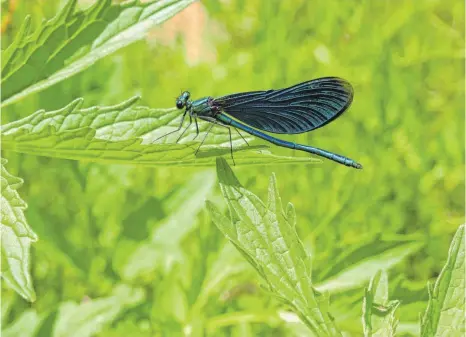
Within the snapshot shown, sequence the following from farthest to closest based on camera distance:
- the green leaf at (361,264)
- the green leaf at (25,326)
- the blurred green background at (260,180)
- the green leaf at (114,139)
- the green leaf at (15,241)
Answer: the blurred green background at (260,180)
the green leaf at (25,326)
the green leaf at (361,264)
the green leaf at (114,139)
the green leaf at (15,241)

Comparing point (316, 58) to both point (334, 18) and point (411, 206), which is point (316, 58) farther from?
point (411, 206)

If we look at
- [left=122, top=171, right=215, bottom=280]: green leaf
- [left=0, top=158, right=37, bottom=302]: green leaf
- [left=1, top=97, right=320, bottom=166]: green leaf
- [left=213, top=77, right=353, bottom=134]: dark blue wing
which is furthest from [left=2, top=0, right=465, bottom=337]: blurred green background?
[left=0, top=158, right=37, bottom=302]: green leaf

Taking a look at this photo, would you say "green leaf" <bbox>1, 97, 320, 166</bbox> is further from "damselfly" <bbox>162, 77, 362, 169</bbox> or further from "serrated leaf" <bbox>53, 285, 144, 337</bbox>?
"serrated leaf" <bbox>53, 285, 144, 337</bbox>

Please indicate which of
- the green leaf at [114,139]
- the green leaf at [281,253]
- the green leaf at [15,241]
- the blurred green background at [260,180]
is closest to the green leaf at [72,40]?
the green leaf at [114,139]

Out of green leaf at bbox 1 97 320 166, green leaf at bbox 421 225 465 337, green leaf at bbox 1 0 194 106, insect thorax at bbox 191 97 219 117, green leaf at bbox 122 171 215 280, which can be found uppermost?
green leaf at bbox 1 0 194 106

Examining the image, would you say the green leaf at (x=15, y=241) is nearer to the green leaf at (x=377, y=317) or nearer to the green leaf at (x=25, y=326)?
the green leaf at (x=377, y=317)
